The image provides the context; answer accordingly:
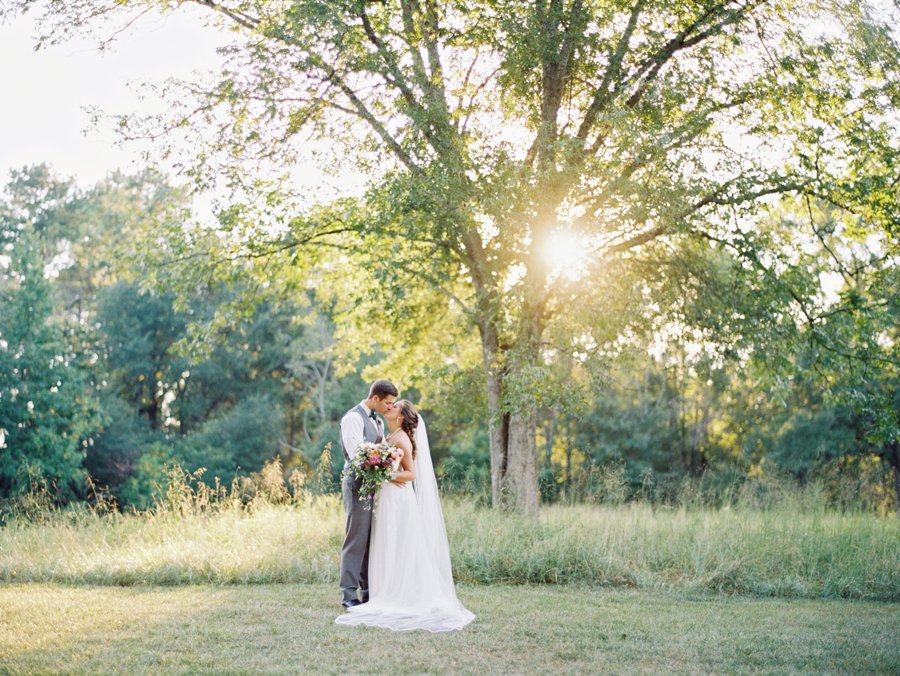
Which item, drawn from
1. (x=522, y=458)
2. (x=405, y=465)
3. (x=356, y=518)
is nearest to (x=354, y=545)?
(x=356, y=518)

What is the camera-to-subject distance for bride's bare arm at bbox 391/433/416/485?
8.01 metres

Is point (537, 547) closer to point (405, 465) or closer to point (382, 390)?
point (405, 465)

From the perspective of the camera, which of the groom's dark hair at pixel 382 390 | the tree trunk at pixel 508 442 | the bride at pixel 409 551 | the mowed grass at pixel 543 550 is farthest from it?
the tree trunk at pixel 508 442

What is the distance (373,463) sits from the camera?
25.5 feet

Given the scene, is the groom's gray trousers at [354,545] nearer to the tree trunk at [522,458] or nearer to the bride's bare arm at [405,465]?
the bride's bare arm at [405,465]

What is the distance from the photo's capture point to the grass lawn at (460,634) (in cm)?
612

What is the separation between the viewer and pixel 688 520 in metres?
11.9

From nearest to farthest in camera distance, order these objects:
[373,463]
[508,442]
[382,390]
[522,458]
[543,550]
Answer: [373,463] → [382,390] → [543,550] → [522,458] → [508,442]

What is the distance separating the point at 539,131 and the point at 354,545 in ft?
22.5

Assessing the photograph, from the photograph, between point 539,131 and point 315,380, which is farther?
point 315,380

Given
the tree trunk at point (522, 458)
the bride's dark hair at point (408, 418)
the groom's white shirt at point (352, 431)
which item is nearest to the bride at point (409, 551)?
the bride's dark hair at point (408, 418)

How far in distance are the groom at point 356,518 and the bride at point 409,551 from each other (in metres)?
0.10

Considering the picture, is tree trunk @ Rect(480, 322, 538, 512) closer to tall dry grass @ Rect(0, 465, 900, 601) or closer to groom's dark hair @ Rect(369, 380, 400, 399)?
tall dry grass @ Rect(0, 465, 900, 601)

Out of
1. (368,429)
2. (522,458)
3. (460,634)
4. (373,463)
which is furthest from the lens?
(522,458)
